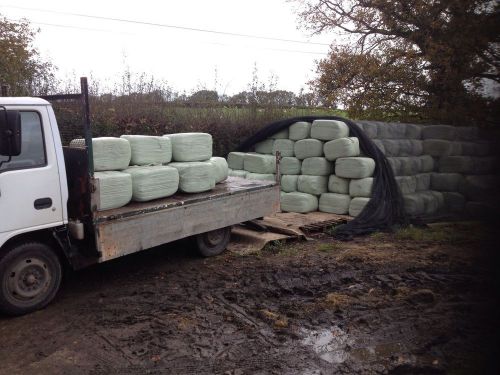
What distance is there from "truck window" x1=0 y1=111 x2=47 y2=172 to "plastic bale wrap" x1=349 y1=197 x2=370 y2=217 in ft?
19.7

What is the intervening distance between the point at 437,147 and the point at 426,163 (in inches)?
19.9

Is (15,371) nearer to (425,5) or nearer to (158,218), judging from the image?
(158,218)

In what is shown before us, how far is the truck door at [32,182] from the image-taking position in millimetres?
4398

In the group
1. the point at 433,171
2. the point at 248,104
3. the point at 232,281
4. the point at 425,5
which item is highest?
the point at 425,5

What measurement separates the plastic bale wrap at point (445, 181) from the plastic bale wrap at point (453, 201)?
136mm

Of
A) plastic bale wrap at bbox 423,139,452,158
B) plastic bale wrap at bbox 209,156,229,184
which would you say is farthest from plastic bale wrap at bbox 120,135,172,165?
plastic bale wrap at bbox 423,139,452,158

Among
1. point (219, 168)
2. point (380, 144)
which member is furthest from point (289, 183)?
point (219, 168)

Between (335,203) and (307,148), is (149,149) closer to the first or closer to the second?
(307,148)

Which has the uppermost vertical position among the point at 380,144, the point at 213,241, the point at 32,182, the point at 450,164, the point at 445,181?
the point at 380,144

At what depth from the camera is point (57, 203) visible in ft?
15.7

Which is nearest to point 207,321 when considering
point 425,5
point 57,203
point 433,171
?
point 57,203

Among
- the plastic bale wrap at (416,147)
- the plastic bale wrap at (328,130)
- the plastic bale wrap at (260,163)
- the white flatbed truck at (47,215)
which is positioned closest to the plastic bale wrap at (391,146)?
the plastic bale wrap at (416,147)

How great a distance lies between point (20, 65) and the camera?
11930 mm

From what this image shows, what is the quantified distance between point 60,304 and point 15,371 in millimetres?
1377
